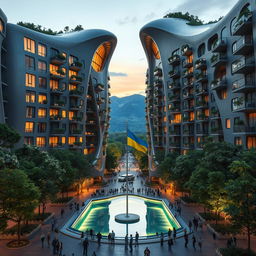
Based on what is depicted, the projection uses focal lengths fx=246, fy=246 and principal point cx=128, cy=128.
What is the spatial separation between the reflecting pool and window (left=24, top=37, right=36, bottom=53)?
3841cm

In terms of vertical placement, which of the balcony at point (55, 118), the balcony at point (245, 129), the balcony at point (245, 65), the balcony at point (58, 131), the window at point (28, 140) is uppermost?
the balcony at point (245, 65)

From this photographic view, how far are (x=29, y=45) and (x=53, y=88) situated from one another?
38.7 ft

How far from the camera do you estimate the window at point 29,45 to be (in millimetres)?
57500

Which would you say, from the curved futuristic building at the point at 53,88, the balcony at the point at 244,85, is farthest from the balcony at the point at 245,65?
the curved futuristic building at the point at 53,88

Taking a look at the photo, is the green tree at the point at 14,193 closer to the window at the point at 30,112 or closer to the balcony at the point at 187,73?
the window at the point at 30,112

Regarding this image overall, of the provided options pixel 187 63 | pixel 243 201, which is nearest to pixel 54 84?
pixel 187 63

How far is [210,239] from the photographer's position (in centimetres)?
3198

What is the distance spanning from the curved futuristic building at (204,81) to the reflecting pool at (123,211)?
58.5 feet

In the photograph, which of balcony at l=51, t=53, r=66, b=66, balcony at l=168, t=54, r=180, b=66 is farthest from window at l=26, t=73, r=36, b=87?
balcony at l=168, t=54, r=180, b=66

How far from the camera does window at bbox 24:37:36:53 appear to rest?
189 ft

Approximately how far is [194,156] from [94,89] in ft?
156

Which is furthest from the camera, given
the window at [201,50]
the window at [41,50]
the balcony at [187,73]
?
the balcony at [187,73]

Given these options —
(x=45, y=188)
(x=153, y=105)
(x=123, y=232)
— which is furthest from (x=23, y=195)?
→ (x=153, y=105)

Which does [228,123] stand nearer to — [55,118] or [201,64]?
[201,64]
